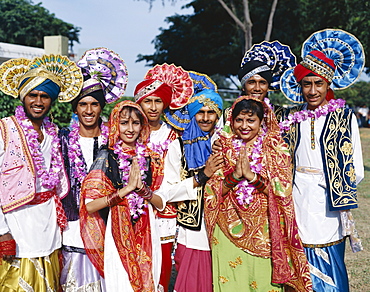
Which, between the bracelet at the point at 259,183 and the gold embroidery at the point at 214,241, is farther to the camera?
the gold embroidery at the point at 214,241

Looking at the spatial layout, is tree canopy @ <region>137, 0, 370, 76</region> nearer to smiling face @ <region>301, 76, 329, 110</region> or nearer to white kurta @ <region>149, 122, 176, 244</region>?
smiling face @ <region>301, 76, 329, 110</region>

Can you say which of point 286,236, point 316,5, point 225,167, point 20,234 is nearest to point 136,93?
point 225,167

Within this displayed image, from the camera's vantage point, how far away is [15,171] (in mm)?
3340

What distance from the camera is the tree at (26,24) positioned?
125ft

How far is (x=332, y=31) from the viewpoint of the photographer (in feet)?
13.9

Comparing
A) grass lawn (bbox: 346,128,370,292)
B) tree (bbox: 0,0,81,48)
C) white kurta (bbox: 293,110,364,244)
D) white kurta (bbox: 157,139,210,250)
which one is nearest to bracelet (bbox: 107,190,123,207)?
white kurta (bbox: 157,139,210,250)

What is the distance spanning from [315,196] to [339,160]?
1.32 feet

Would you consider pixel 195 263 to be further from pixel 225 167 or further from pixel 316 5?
pixel 316 5

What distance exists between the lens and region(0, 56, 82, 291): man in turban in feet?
10.9

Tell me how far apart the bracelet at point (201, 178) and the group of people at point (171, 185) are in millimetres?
12

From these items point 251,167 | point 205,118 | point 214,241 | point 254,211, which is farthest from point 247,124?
point 214,241

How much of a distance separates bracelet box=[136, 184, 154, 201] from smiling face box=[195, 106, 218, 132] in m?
0.95

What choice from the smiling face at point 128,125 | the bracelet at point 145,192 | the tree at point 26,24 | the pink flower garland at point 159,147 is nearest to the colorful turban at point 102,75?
the smiling face at point 128,125

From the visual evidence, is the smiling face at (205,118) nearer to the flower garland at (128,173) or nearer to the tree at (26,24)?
the flower garland at (128,173)
